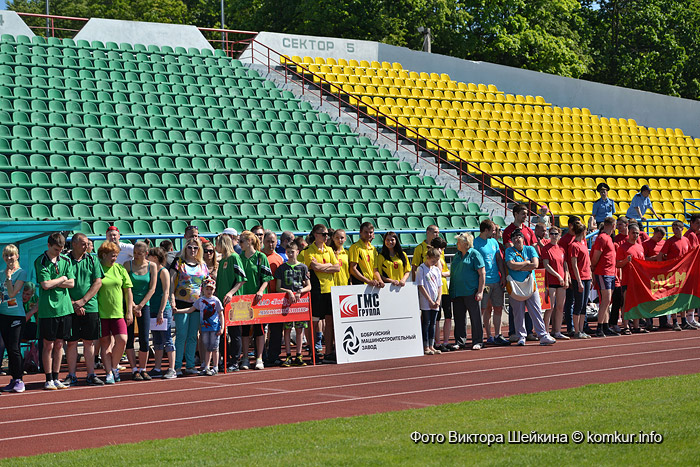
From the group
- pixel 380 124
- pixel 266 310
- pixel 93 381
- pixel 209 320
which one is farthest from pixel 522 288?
pixel 380 124

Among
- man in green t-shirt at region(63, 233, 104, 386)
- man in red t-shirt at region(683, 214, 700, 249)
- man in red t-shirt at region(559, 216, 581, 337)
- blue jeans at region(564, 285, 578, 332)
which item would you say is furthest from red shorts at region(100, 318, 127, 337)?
man in red t-shirt at region(683, 214, 700, 249)

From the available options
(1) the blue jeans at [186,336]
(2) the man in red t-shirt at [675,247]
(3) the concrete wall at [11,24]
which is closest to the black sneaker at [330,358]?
(1) the blue jeans at [186,336]

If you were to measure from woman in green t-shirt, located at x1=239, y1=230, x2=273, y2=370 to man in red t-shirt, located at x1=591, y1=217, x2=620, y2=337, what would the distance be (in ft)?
20.2

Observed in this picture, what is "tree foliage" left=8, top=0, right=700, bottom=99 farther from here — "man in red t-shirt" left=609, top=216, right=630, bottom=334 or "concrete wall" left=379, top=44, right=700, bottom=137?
"man in red t-shirt" left=609, top=216, right=630, bottom=334

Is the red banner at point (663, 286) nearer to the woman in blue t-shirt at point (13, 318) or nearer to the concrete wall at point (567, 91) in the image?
the woman in blue t-shirt at point (13, 318)

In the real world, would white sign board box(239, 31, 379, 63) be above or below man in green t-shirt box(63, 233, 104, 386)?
above

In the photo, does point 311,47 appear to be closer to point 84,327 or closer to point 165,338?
point 165,338

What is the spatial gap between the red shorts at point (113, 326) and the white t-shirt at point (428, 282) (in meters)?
4.42

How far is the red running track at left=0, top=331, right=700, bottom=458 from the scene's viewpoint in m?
8.09

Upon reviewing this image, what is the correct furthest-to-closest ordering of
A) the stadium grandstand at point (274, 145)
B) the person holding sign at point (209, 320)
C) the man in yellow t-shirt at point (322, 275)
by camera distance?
the stadium grandstand at point (274, 145)
the man in yellow t-shirt at point (322, 275)
the person holding sign at point (209, 320)

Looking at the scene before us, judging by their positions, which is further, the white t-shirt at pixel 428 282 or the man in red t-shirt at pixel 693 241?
the man in red t-shirt at pixel 693 241

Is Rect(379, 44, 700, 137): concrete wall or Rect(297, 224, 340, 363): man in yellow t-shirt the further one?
Rect(379, 44, 700, 137): concrete wall

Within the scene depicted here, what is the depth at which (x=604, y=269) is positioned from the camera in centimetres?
1551

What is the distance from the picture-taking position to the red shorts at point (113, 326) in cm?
1101
